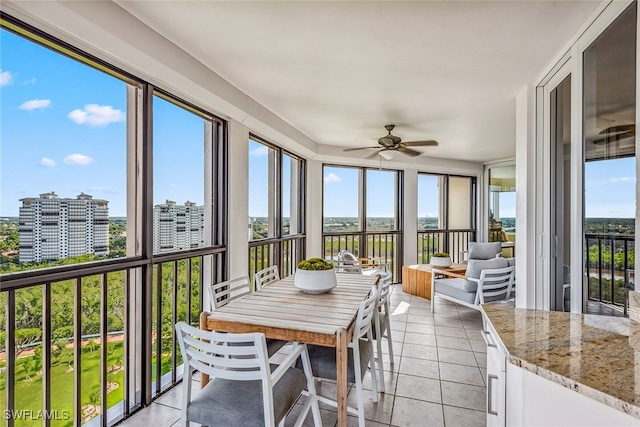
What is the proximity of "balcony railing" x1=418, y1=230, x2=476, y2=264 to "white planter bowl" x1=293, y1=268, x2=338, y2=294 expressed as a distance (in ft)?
15.0

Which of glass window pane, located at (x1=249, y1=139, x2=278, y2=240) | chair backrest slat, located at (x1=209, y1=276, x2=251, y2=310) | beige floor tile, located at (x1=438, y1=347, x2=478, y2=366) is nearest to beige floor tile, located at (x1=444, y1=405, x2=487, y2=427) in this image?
beige floor tile, located at (x1=438, y1=347, x2=478, y2=366)

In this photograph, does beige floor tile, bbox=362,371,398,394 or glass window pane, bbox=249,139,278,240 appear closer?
beige floor tile, bbox=362,371,398,394

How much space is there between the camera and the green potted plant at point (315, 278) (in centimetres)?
243

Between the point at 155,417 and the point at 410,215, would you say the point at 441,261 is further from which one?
the point at 155,417

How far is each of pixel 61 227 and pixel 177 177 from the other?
976 millimetres

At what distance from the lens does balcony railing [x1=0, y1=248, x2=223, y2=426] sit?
63.8 inches

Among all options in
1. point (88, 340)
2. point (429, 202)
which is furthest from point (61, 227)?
point (429, 202)

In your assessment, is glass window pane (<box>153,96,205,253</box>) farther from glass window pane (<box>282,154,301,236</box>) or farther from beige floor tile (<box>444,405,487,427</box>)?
beige floor tile (<box>444,405,487,427</box>)

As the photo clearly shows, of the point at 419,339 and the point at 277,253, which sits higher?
the point at 277,253

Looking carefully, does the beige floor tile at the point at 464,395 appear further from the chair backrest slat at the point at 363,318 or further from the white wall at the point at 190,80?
the white wall at the point at 190,80

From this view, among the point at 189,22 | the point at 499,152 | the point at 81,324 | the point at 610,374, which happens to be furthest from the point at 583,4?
the point at 499,152

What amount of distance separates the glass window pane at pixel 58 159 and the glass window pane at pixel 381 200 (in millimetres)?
4572

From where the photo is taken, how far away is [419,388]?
2.47 meters

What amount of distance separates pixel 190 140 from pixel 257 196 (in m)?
1.27
